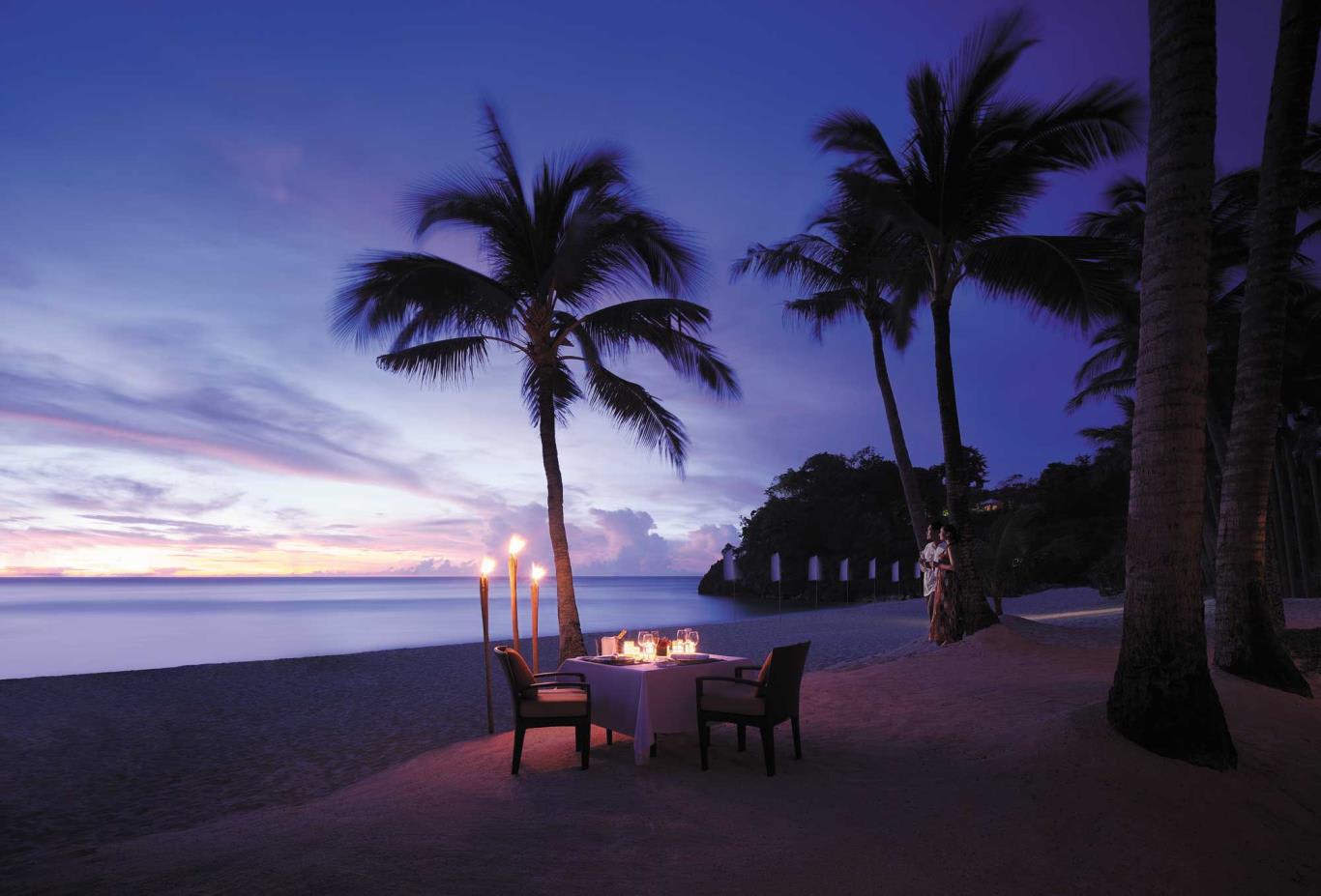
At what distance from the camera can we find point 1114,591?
26.8m

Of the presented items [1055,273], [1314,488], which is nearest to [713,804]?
[1055,273]

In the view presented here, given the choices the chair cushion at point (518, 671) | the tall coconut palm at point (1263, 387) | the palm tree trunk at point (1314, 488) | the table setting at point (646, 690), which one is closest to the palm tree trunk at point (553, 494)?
the table setting at point (646, 690)

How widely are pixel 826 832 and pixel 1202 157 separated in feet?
15.2

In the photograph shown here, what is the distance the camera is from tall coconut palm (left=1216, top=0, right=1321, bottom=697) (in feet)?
22.0

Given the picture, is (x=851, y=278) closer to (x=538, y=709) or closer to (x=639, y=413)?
(x=639, y=413)

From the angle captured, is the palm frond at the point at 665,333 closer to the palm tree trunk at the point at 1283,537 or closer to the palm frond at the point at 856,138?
the palm frond at the point at 856,138

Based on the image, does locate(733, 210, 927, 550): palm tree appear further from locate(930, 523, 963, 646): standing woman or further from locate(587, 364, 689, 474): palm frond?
locate(587, 364, 689, 474): palm frond

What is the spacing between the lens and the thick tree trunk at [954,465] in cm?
1116

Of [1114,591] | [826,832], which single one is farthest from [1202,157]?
[1114,591]

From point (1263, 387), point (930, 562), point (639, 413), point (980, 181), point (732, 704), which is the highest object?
point (980, 181)

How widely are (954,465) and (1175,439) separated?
22.0 feet

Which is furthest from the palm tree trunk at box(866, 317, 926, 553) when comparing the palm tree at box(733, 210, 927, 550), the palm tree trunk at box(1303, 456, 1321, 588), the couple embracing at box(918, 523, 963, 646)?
the palm tree trunk at box(1303, 456, 1321, 588)

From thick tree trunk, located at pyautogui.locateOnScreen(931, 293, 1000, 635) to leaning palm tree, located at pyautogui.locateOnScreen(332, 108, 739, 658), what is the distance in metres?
3.33

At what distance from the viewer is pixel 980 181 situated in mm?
10773
